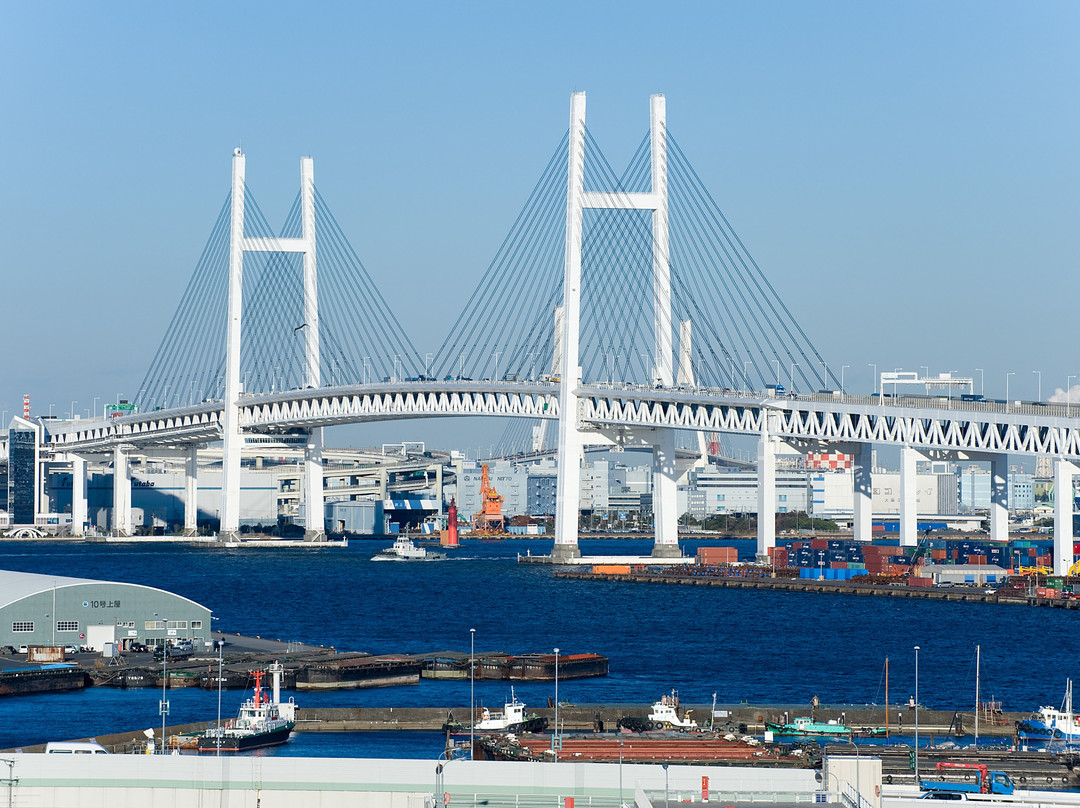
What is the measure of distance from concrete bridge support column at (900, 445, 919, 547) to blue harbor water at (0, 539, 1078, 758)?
5093mm

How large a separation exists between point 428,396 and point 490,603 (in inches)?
945

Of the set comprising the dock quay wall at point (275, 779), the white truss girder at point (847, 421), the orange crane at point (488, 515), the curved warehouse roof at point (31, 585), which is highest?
the white truss girder at point (847, 421)

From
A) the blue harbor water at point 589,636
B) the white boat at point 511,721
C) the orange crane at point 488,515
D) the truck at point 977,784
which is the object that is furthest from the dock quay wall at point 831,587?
the orange crane at point 488,515

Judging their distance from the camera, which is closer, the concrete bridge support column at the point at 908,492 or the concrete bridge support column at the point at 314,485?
the concrete bridge support column at the point at 908,492

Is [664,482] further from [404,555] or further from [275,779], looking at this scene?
[275,779]

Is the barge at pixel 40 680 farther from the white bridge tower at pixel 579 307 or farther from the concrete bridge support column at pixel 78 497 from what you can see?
the concrete bridge support column at pixel 78 497

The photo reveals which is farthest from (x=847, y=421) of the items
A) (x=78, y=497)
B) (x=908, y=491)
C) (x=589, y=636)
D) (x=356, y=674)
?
(x=78, y=497)

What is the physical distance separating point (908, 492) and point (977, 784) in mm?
38364

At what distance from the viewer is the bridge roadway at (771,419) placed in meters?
53.8

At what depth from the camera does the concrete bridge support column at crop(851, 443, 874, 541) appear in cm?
6169

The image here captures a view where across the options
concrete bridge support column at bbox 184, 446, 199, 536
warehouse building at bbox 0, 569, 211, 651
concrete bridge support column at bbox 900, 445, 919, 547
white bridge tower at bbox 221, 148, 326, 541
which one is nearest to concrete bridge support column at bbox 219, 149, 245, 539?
white bridge tower at bbox 221, 148, 326, 541

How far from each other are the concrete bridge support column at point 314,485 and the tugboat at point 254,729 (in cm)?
5569

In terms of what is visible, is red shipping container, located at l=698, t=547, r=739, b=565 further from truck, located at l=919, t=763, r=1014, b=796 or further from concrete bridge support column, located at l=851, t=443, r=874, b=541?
truck, located at l=919, t=763, r=1014, b=796

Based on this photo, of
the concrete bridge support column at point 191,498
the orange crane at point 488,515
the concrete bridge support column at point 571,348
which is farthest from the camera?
the orange crane at point 488,515
